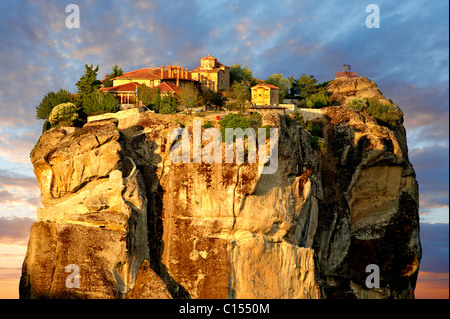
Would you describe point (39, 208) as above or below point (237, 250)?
above

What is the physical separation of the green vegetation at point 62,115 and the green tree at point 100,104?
1.57 metres

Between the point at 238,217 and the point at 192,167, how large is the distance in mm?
5338

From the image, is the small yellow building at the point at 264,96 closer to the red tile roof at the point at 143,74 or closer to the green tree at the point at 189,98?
the green tree at the point at 189,98

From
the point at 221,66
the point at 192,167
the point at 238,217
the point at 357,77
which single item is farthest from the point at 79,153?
the point at 357,77

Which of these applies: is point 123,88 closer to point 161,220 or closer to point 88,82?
point 88,82

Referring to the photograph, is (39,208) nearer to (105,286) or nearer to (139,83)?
Answer: (105,286)

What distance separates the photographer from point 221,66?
80125 millimetres

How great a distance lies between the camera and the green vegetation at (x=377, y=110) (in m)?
75.5

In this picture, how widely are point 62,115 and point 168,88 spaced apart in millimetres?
11252

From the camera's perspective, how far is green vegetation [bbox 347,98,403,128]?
75500 mm

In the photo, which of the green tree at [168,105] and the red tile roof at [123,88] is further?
the red tile roof at [123,88]
